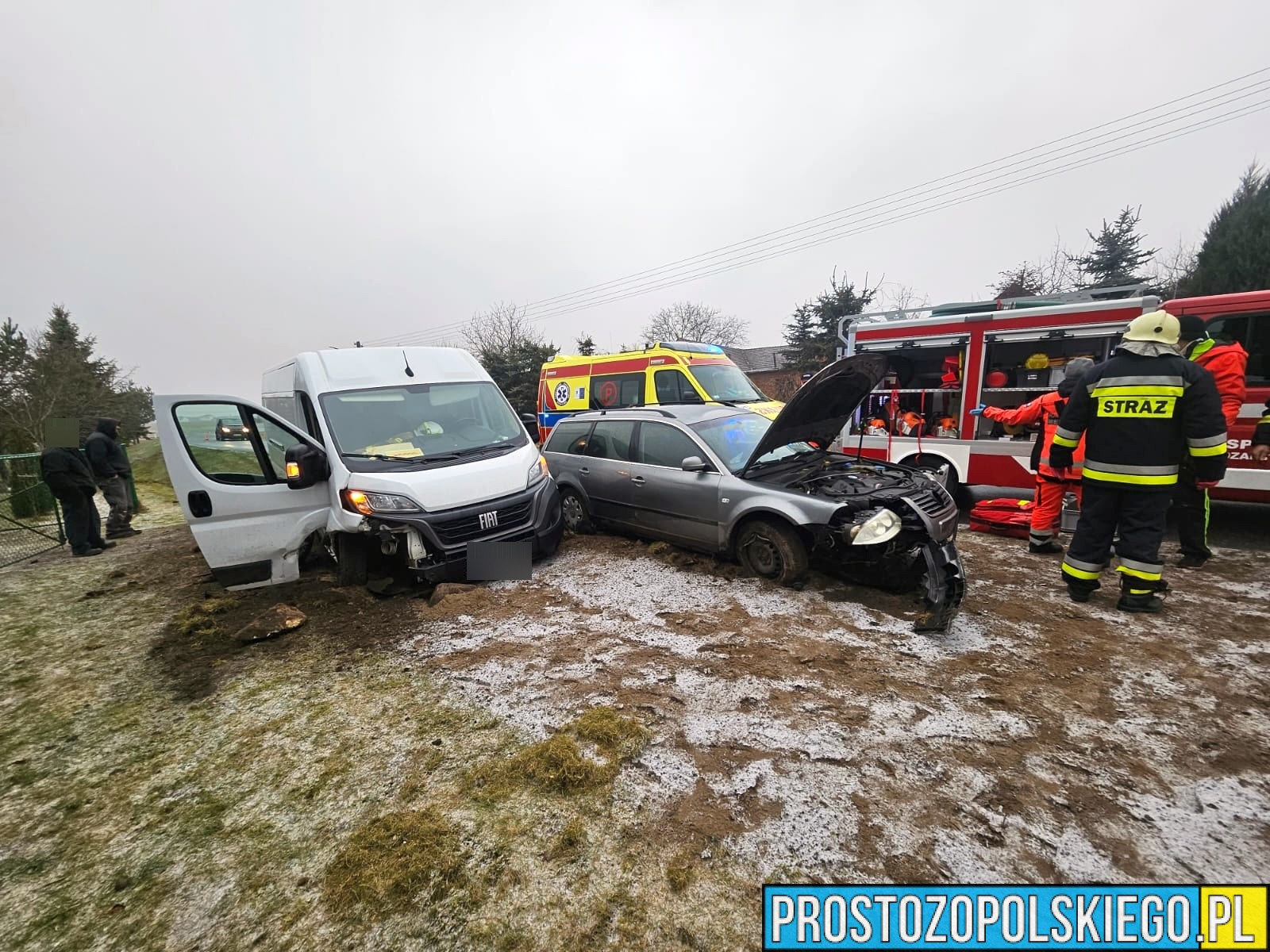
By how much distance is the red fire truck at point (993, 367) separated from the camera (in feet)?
17.1

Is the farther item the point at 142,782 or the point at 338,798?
the point at 142,782

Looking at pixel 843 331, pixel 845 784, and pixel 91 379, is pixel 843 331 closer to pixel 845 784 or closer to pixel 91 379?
pixel 845 784

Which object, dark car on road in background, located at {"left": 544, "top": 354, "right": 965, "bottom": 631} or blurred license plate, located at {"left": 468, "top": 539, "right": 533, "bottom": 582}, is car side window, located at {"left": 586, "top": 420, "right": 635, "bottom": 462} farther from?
blurred license plate, located at {"left": 468, "top": 539, "right": 533, "bottom": 582}

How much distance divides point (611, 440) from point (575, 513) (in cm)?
107

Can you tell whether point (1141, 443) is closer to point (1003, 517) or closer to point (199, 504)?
point (1003, 517)

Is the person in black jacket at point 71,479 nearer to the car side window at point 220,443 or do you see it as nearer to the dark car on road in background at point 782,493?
the car side window at point 220,443

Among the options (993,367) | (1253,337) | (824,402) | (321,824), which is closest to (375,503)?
(321,824)

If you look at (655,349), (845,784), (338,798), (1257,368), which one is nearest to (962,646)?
(845,784)

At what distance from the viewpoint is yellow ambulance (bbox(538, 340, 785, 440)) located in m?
9.02

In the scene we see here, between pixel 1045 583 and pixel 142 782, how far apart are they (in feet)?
20.0

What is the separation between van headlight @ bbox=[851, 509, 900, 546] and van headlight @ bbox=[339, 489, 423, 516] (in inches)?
134

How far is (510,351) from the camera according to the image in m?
27.4

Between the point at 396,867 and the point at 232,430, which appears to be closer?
the point at 396,867

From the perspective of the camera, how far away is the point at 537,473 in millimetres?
5055
